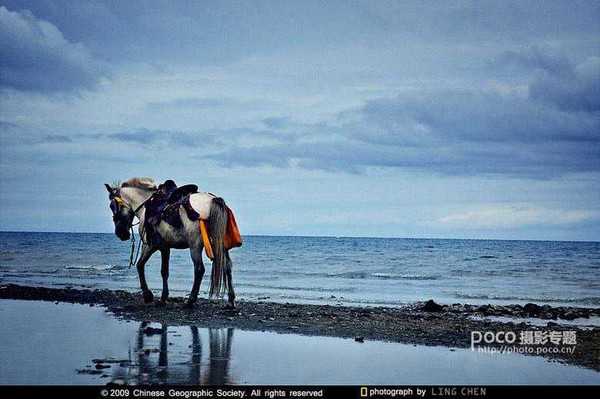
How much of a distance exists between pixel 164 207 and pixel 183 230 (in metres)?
0.65

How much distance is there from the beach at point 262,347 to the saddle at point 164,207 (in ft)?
5.55

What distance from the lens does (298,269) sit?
3466cm

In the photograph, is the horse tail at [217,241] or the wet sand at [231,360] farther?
the horse tail at [217,241]

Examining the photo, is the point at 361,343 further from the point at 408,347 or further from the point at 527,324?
the point at 527,324

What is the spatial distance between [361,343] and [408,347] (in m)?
0.73

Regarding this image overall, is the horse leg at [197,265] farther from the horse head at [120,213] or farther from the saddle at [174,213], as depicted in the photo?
the horse head at [120,213]

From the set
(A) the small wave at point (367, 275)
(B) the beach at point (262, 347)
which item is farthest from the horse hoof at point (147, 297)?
(A) the small wave at point (367, 275)

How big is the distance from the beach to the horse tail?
1.91ft

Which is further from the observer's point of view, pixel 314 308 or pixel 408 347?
pixel 314 308

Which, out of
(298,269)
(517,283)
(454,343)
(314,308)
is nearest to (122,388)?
(454,343)

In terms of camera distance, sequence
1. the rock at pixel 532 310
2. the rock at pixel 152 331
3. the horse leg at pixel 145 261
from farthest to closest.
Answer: the rock at pixel 532 310
the horse leg at pixel 145 261
the rock at pixel 152 331

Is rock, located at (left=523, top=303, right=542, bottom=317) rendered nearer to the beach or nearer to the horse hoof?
the beach

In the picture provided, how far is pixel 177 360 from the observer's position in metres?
8.48

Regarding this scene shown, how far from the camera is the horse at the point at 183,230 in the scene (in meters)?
13.4
